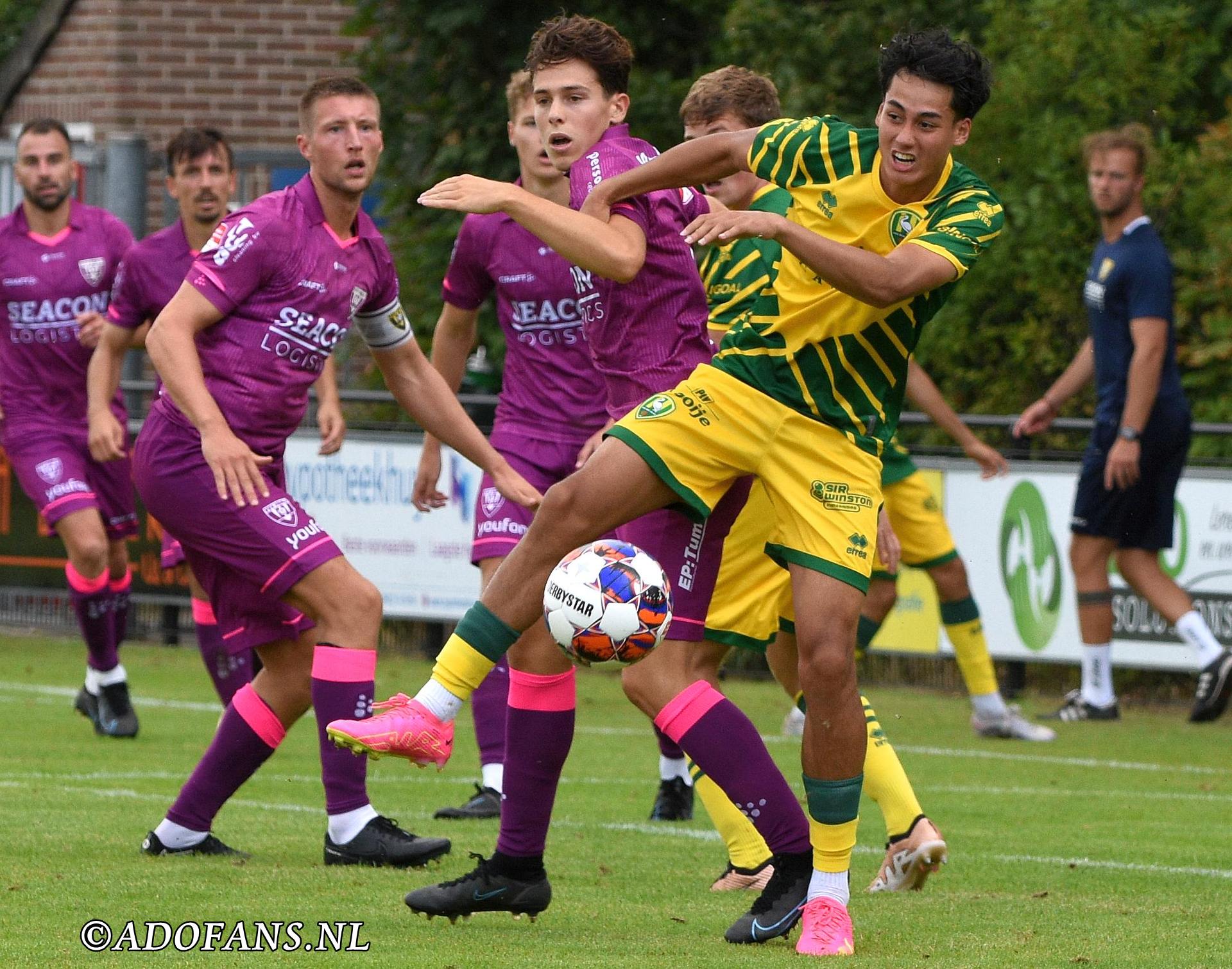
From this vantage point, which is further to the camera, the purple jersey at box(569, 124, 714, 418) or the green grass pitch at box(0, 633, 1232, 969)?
the purple jersey at box(569, 124, 714, 418)

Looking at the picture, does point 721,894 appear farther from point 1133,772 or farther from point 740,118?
point 1133,772

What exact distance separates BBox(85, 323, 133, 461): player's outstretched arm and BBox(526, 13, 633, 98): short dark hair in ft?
12.6

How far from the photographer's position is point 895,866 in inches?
235

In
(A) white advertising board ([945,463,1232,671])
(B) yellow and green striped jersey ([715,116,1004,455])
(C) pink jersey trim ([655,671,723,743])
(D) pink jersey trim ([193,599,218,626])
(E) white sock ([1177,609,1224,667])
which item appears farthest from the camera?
(A) white advertising board ([945,463,1232,671])

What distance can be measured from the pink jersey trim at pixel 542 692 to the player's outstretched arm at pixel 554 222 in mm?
1073

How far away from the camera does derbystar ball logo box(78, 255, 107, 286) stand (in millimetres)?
10508

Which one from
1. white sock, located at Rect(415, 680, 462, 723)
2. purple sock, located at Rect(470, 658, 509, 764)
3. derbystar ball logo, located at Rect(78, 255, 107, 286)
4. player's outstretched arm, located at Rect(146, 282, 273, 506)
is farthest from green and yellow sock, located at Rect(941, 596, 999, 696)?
white sock, located at Rect(415, 680, 462, 723)

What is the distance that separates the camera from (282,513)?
6.13 meters

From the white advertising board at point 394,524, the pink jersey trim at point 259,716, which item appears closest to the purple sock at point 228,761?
the pink jersey trim at point 259,716

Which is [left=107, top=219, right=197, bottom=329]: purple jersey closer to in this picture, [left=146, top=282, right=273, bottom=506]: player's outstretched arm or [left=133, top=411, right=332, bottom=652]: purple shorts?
[left=133, top=411, right=332, bottom=652]: purple shorts

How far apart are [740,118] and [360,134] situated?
46.1 inches

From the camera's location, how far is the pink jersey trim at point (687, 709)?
5.45 m

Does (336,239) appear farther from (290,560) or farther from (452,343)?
(452,343)

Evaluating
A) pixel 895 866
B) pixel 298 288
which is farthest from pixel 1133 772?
pixel 298 288
